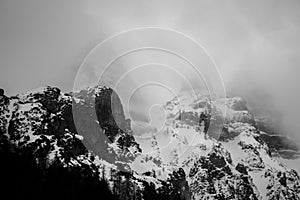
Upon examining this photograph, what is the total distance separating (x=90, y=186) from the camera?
602 feet

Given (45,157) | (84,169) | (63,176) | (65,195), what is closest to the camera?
(65,195)

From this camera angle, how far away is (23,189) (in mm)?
145625

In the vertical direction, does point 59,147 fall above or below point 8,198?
above

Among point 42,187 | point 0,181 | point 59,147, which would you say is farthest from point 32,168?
point 59,147

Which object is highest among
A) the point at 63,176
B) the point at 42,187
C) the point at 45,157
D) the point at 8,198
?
the point at 45,157

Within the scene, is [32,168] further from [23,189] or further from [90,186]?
[90,186]

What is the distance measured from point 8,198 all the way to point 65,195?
28.4m

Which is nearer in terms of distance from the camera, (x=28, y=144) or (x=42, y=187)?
(x=42, y=187)

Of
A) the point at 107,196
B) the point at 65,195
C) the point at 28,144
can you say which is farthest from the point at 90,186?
the point at 28,144

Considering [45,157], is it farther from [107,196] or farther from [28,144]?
[107,196]

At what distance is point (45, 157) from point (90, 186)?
2292 cm

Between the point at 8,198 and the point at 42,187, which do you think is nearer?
the point at 8,198

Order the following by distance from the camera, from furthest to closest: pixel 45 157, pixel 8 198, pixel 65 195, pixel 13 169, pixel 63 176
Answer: pixel 45 157 → pixel 63 176 → pixel 65 195 → pixel 13 169 → pixel 8 198

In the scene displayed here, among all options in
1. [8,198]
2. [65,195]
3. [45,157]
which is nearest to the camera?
[8,198]
